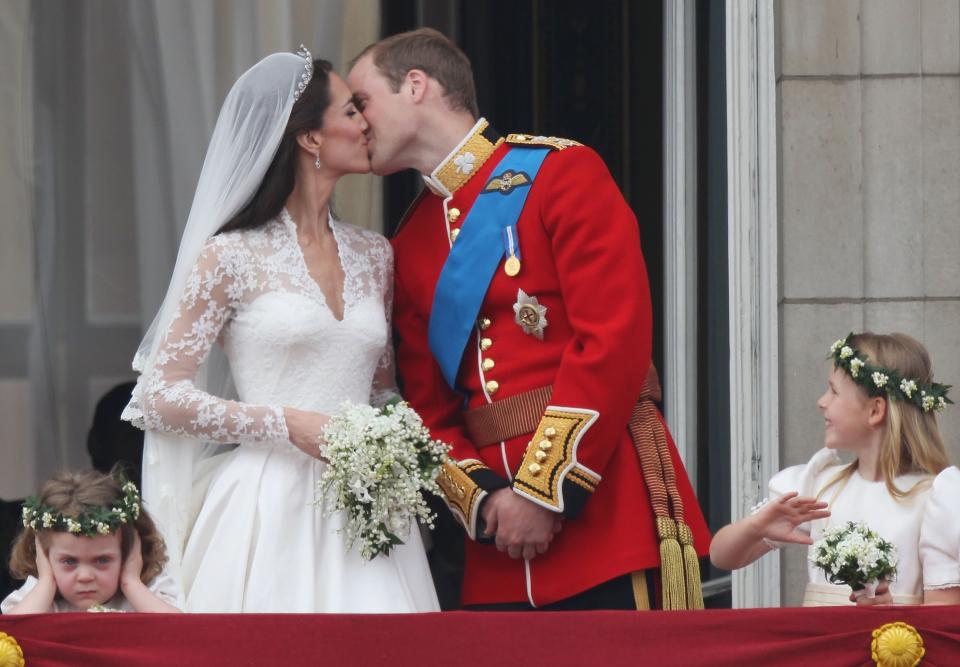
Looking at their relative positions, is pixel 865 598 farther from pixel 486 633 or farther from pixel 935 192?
pixel 935 192

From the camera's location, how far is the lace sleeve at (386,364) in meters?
4.60

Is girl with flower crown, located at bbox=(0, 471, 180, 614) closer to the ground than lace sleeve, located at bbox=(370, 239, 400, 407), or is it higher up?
closer to the ground

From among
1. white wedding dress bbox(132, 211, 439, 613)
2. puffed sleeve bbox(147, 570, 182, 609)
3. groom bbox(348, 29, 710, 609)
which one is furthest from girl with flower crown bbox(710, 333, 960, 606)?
puffed sleeve bbox(147, 570, 182, 609)

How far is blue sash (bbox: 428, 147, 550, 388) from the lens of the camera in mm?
4406

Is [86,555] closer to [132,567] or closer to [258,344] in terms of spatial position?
[132,567]

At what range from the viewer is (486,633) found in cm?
356

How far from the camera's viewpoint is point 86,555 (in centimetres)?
399

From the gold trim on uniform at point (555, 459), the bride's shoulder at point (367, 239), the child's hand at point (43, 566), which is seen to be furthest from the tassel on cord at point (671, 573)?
the child's hand at point (43, 566)

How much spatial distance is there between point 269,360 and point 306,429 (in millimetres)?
216

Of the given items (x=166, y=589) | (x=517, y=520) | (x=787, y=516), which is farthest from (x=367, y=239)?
(x=787, y=516)

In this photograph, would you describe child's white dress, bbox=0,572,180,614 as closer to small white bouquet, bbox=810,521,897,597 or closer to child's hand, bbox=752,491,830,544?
child's hand, bbox=752,491,830,544

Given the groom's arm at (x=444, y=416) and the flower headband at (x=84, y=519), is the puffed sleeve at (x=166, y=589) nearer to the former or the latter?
the flower headband at (x=84, y=519)

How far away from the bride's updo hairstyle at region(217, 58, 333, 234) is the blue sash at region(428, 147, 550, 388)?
420 mm

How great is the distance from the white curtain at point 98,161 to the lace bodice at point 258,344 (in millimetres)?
1558
